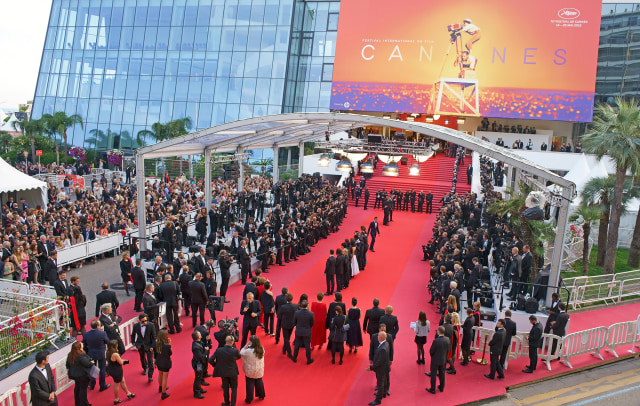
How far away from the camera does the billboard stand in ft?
112

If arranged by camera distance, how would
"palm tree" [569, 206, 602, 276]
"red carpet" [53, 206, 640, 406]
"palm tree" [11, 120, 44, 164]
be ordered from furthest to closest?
"palm tree" [11, 120, 44, 164] → "palm tree" [569, 206, 602, 276] → "red carpet" [53, 206, 640, 406]

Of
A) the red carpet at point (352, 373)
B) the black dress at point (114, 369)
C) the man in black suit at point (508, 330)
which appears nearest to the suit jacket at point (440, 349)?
the red carpet at point (352, 373)

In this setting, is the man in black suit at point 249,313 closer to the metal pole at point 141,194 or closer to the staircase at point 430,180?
the metal pole at point 141,194

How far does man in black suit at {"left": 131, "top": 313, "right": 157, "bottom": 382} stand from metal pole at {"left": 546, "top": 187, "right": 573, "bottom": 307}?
8099 millimetres

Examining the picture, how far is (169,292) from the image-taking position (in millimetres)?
10188

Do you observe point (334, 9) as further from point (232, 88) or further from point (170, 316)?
point (170, 316)

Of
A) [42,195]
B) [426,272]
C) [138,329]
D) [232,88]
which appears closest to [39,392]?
[138,329]

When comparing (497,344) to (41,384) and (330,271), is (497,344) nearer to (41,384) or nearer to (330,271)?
(330,271)

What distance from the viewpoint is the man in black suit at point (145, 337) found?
8.41 m

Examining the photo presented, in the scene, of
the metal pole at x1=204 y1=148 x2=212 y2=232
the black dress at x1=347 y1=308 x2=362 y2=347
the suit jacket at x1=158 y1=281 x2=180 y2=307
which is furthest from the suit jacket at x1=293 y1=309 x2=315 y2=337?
the metal pole at x1=204 y1=148 x2=212 y2=232

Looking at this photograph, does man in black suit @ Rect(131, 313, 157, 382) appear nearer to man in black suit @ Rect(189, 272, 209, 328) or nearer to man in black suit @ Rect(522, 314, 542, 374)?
man in black suit @ Rect(189, 272, 209, 328)

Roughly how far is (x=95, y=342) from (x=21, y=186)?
47.2 feet

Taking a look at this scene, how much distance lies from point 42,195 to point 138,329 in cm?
1543

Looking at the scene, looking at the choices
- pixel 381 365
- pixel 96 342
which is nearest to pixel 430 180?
pixel 381 365
